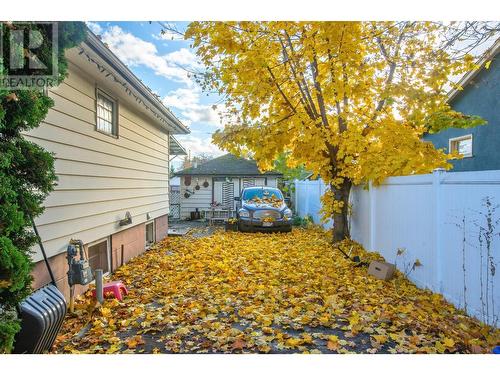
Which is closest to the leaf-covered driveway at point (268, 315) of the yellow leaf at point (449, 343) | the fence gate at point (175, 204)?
the yellow leaf at point (449, 343)

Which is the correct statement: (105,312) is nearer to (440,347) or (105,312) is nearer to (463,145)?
(440,347)

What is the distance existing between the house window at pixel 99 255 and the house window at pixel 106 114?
1821 mm

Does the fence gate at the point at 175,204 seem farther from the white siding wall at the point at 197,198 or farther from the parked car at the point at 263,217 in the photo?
the parked car at the point at 263,217

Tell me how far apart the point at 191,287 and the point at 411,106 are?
468 centimetres

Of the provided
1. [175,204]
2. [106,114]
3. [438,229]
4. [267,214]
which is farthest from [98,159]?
[175,204]

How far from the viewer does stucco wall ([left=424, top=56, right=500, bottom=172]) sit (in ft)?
27.0

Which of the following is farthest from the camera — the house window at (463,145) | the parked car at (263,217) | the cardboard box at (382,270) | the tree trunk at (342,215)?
the parked car at (263,217)

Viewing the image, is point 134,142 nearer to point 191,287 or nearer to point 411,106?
point 191,287

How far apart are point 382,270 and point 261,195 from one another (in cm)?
689

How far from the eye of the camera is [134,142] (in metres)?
6.96

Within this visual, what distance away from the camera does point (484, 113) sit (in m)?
8.84

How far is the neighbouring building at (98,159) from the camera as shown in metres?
3.94

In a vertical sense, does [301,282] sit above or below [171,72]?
below
